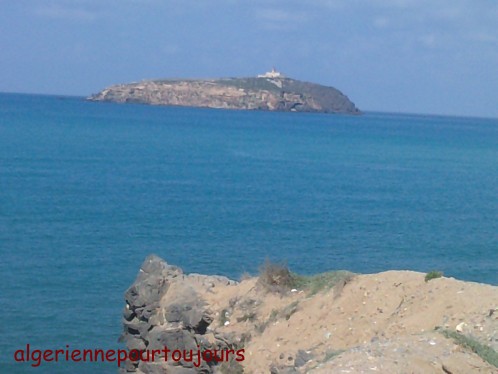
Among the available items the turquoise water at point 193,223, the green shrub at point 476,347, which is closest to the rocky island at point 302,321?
the green shrub at point 476,347

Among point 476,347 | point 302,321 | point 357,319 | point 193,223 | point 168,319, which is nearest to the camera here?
point 476,347

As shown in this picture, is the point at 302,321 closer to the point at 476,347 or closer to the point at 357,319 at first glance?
the point at 357,319

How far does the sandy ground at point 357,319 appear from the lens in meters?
11.7

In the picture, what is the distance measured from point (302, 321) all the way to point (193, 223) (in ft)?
70.6

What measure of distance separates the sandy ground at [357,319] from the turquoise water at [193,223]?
464cm

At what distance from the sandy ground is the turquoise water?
4643mm

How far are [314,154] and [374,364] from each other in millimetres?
77919

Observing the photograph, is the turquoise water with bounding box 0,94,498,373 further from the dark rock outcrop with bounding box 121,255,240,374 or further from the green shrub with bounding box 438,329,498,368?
the green shrub with bounding box 438,329,498,368

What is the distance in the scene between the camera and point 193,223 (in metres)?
37.3

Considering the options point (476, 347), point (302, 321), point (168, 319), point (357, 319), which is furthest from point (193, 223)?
point (476, 347)

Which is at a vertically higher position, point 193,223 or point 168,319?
point 168,319

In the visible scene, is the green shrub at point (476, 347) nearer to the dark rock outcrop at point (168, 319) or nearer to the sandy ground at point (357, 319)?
the sandy ground at point (357, 319)

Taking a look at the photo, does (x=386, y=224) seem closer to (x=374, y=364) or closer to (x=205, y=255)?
(x=205, y=255)

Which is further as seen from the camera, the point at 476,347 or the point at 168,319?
the point at 168,319
